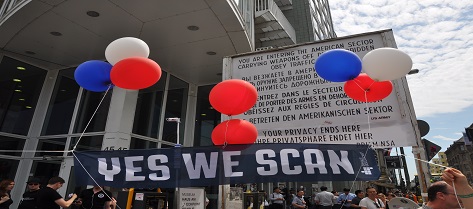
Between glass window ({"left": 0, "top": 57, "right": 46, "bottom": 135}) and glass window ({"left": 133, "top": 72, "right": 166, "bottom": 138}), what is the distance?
4.07 m

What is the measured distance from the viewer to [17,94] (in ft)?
34.3

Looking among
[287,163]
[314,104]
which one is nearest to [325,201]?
[314,104]

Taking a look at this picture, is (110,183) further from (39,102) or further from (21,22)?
(39,102)

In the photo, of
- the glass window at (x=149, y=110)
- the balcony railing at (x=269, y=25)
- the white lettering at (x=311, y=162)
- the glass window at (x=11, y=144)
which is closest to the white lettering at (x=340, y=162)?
the white lettering at (x=311, y=162)

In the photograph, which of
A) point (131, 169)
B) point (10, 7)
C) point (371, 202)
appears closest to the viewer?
point (131, 169)

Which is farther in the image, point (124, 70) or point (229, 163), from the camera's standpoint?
point (124, 70)

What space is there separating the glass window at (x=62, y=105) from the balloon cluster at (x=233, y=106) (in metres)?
9.34

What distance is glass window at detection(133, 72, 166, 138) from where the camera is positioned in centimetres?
1070

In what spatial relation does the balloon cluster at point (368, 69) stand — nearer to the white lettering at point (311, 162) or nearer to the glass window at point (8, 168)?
the white lettering at point (311, 162)

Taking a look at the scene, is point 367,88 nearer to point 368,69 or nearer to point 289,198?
point 368,69

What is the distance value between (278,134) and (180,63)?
7.71 m

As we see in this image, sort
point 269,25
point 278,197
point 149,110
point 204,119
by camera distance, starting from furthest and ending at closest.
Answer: point 204,119 → point 269,25 → point 149,110 → point 278,197

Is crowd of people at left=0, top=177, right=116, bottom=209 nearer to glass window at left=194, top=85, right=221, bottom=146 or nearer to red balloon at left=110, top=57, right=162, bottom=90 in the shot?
red balloon at left=110, top=57, right=162, bottom=90

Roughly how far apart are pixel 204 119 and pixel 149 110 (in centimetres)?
286
